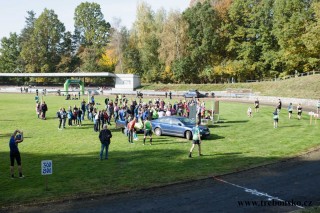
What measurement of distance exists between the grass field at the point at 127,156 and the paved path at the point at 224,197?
2.17 feet

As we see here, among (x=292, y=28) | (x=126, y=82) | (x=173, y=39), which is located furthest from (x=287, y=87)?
(x=126, y=82)

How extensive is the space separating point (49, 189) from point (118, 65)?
8023 centimetres

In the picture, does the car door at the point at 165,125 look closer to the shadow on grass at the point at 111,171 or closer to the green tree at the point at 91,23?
the shadow on grass at the point at 111,171

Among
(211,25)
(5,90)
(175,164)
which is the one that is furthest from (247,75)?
(175,164)

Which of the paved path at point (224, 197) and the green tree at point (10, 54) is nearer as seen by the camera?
the paved path at point (224, 197)

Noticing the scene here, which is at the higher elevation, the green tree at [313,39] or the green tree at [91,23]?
the green tree at [91,23]

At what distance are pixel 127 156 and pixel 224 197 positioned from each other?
718cm

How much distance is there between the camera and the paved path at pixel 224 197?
11258 millimetres

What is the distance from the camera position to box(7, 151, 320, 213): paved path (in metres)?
11.3

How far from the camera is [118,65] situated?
91688mm

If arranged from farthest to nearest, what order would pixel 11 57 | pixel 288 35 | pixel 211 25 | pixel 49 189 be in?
pixel 11 57, pixel 211 25, pixel 288 35, pixel 49 189

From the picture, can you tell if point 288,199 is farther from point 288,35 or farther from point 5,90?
point 5,90

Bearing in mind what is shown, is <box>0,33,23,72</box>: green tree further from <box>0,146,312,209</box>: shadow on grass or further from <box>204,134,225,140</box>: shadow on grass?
<box>0,146,312,209</box>: shadow on grass

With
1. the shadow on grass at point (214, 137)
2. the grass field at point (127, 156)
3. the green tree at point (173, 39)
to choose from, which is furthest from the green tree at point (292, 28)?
the shadow on grass at point (214, 137)
